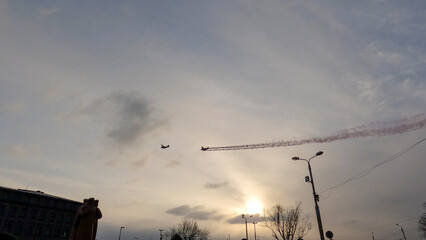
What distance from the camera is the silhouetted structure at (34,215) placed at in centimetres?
6619

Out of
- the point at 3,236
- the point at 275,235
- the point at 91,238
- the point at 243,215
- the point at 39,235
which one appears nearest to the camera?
the point at 3,236

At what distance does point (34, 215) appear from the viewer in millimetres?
70625

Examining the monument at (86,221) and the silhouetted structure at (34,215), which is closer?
the monument at (86,221)

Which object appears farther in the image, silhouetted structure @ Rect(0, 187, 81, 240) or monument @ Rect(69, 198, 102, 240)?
silhouetted structure @ Rect(0, 187, 81, 240)

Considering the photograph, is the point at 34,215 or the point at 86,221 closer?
the point at 86,221

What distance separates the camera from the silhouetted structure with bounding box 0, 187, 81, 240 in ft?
217

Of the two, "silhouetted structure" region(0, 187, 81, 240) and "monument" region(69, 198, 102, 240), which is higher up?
"silhouetted structure" region(0, 187, 81, 240)

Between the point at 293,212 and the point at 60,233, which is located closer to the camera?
the point at 293,212

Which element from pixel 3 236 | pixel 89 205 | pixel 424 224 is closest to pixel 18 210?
pixel 89 205

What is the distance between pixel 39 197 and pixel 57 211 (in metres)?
6.55

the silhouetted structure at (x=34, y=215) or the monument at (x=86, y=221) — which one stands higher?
the silhouetted structure at (x=34, y=215)

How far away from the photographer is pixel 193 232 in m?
75.5

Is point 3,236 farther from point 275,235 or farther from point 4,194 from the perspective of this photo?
point 4,194

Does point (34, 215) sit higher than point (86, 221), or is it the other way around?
point (34, 215)
